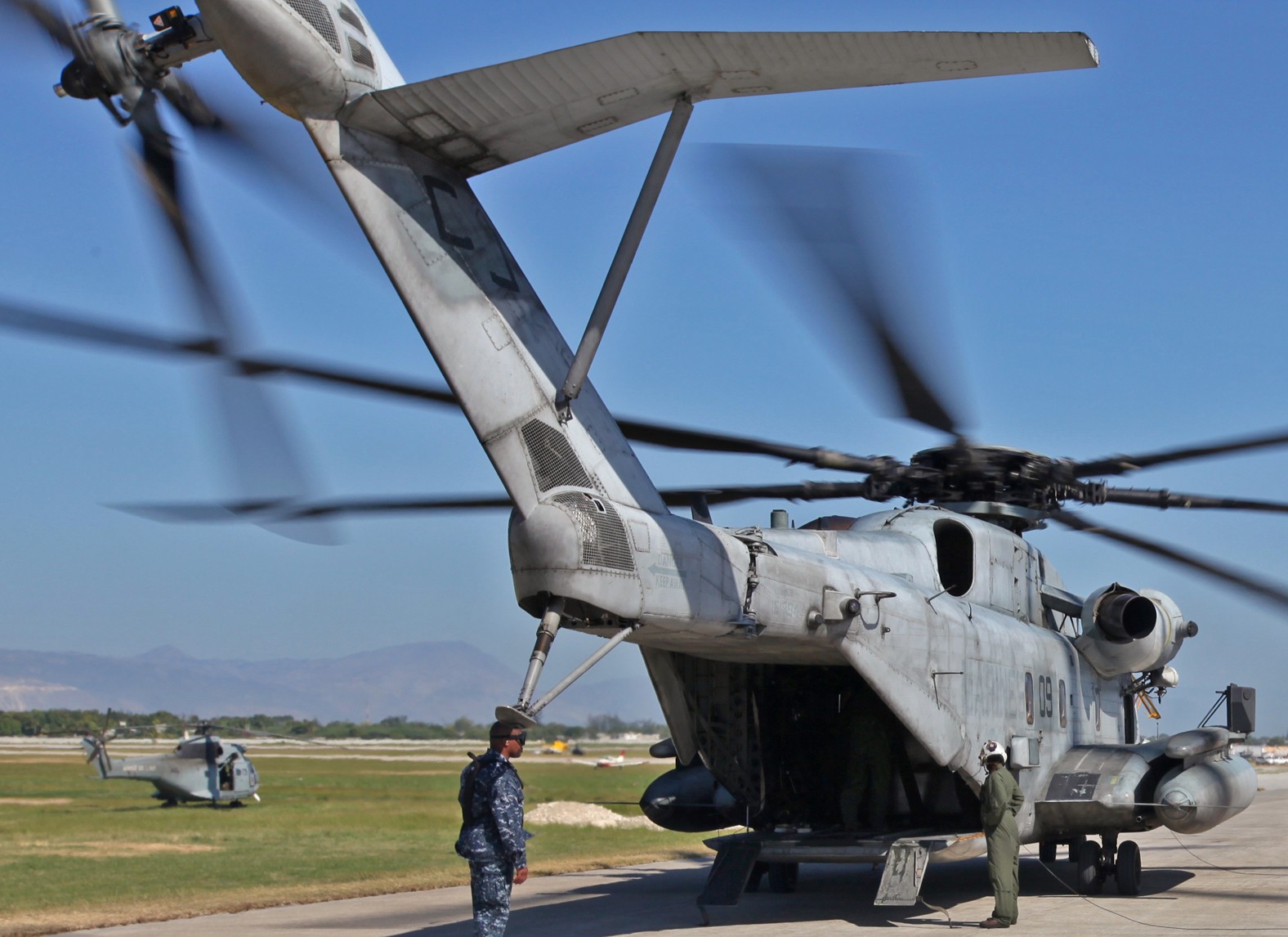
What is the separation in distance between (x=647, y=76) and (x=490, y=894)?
4.98m

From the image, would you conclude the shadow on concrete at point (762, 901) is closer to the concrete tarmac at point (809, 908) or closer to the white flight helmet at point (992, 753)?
the concrete tarmac at point (809, 908)

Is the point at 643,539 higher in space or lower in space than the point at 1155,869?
higher

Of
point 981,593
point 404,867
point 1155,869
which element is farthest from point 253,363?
point 1155,869

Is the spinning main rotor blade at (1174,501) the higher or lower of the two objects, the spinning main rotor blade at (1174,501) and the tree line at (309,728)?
the higher

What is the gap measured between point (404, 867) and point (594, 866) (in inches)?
95.0

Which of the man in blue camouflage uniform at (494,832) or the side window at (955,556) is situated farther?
the side window at (955,556)

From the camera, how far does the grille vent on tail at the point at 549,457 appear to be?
8.22 metres

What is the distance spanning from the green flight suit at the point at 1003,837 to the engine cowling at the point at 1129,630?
154 inches

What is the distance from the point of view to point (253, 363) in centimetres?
748

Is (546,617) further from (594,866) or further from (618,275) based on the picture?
(594,866)

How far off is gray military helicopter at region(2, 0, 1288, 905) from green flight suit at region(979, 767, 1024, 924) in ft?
1.35

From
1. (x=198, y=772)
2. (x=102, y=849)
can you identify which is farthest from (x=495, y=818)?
(x=198, y=772)

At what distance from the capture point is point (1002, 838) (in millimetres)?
10633

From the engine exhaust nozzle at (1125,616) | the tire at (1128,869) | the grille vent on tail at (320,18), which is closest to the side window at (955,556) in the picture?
the engine exhaust nozzle at (1125,616)
